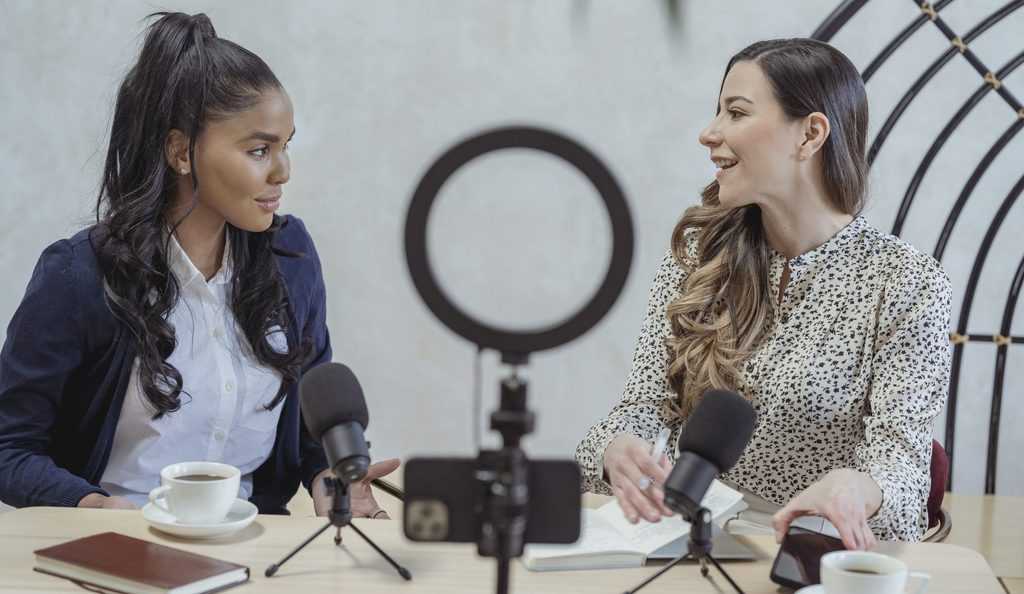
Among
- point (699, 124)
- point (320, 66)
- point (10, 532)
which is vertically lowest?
point (10, 532)

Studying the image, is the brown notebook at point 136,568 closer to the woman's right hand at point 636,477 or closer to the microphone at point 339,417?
the microphone at point 339,417

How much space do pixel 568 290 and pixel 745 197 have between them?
1.29m

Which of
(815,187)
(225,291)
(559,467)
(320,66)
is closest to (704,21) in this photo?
(320,66)

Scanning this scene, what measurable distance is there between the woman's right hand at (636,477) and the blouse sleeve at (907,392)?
324 mm

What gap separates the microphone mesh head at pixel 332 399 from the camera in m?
1.07

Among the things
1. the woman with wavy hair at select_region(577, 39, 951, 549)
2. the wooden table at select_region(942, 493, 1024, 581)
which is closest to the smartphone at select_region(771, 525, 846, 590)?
the woman with wavy hair at select_region(577, 39, 951, 549)

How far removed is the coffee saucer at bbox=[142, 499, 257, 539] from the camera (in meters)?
1.21

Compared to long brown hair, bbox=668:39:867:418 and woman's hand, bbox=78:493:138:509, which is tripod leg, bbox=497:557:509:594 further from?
long brown hair, bbox=668:39:867:418

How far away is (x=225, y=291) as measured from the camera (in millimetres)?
1659

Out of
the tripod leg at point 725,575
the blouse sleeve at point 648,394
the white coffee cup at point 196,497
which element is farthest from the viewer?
the blouse sleeve at point 648,394

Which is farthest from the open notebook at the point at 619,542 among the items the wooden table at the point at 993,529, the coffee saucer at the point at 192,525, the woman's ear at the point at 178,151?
the wooden table at the point at 993,529

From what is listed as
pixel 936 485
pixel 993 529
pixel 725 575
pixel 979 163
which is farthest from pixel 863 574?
pixel 979 163

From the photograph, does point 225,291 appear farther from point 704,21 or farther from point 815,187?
point 704,21

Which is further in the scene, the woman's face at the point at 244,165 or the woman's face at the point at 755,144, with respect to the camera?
the woman's face at the point at 755,144
